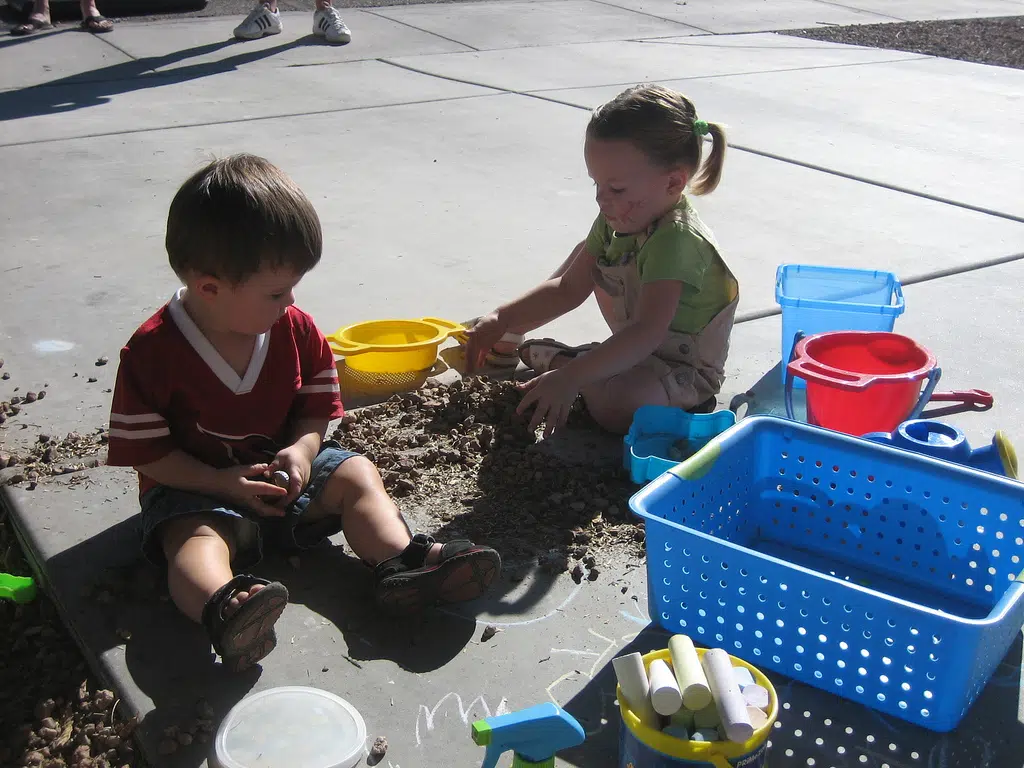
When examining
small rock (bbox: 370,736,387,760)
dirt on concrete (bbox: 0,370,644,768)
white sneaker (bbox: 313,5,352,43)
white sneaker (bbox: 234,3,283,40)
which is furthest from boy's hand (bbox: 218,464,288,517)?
white sneaker (bbox: 234,3,283,40)

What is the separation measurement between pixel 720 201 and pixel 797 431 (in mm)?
2616

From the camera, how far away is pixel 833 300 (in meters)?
3.39

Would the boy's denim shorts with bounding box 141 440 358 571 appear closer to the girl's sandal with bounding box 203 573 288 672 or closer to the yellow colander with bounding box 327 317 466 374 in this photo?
the girl's sandal with bounding box 203 573 288 672

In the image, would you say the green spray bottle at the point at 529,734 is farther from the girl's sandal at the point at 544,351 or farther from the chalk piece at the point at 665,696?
the girl's sandal at the point at 544,351

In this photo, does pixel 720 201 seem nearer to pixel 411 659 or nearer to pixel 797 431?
pixel 797 431

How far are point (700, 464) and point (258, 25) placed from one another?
6.82 meters

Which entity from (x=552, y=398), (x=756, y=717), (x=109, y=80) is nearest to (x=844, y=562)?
(x=552, y=398)

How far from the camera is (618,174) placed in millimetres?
2814

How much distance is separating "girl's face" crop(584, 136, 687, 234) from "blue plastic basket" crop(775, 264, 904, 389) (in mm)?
491

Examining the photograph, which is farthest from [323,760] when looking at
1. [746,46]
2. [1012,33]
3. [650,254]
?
[1012,33]

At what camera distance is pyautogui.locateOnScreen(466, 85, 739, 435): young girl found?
278 cm

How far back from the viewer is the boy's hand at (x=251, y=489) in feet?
7.29

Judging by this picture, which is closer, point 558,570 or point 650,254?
point 558,570

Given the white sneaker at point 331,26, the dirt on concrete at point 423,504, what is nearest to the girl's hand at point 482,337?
the dirt on concrete at point 423,504
